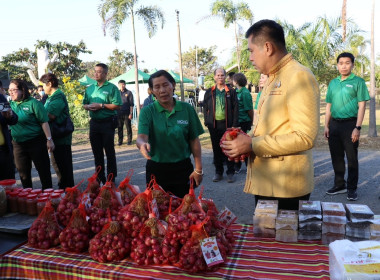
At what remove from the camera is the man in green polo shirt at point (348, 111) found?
4.68m

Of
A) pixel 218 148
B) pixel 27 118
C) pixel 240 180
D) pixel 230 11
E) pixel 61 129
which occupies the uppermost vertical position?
pixel 230 11

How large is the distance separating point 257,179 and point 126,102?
9.49 m

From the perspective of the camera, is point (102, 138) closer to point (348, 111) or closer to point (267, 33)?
point (348, 111)

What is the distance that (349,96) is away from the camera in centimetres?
471

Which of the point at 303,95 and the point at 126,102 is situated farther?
the point at 126,102

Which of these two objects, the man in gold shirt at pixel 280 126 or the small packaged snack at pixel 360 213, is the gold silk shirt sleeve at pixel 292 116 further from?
the small packaged snack at pixel 360 213

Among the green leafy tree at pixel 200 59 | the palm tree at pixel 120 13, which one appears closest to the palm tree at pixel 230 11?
the palm tree at pixel 120 13

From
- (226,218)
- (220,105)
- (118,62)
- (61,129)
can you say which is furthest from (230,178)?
(118,62)

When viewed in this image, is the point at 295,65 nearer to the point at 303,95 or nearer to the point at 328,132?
the point at 303,95

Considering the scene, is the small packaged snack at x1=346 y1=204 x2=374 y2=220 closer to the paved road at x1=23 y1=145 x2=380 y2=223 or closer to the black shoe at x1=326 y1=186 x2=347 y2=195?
the paved road at x1=23 y1=145 x2=380 y2=223

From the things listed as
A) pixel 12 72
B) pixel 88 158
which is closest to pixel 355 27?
pixel 88 158

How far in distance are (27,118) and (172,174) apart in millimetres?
2546

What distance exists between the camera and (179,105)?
278cm

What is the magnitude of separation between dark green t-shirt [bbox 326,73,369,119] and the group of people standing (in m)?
0.01
